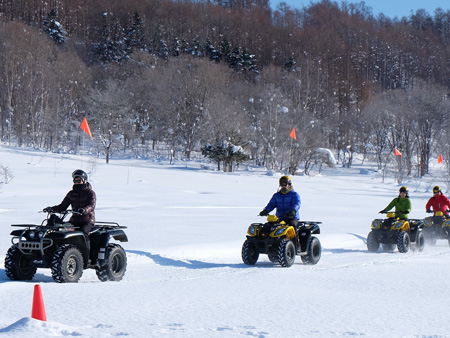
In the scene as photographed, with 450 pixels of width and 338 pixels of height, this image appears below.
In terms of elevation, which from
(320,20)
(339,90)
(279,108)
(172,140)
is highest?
(320,20)

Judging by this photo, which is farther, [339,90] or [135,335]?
[339,90]

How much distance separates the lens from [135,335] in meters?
4.76

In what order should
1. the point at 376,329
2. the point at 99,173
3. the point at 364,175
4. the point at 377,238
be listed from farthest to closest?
→ the point at 364,175
the point at 99,173
the point at 377,238
the point at 376,329

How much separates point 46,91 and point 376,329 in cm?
6077

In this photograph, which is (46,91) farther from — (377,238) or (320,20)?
(320,20)

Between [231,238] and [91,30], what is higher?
[91,30]

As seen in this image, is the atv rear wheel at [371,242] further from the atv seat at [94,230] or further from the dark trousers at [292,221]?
the atv seat at [94,230]

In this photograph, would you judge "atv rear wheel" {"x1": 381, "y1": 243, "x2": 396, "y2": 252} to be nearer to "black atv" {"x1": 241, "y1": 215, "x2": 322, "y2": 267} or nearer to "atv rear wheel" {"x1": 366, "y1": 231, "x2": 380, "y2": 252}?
"atv rear wheel" {"x1": 366, "y1": 231, "x2": 380, "y2": 252}

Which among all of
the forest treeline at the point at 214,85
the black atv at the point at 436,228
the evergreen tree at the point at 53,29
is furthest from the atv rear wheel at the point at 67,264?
the evergreen tree at the point at 53,29

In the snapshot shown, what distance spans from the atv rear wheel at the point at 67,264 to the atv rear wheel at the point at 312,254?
4.64 metres

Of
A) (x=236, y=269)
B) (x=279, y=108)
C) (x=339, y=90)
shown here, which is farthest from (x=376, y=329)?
(x=339, y=90)

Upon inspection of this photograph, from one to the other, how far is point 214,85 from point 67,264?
57098mm

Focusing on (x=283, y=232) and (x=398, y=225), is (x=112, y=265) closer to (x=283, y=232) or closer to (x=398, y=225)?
(x=283, y=232)

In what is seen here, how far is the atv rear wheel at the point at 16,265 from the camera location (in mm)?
7840
